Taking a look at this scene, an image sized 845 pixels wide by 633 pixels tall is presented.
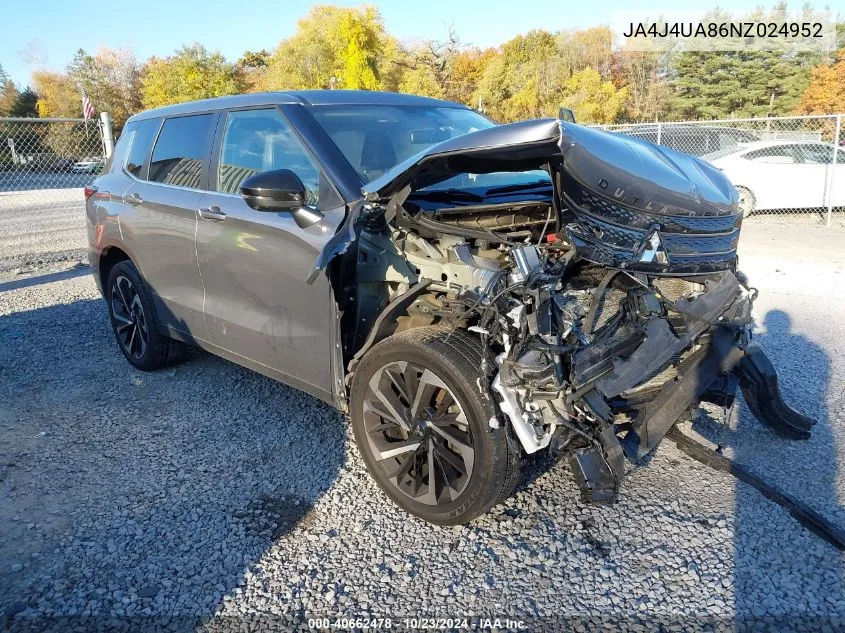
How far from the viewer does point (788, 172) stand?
1186 cm

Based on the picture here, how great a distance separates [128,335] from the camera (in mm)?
5090

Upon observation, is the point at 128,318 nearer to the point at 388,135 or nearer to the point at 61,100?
the point at 388,135

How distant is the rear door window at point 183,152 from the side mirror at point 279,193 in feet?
3.65

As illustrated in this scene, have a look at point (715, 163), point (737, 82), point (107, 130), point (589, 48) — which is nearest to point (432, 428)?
point (107, 130)

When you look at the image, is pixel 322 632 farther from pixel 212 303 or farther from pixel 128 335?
pixel 128 335

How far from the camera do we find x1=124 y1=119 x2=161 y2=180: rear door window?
15.5 ft

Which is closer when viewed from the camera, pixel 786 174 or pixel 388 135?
pixel 388 135

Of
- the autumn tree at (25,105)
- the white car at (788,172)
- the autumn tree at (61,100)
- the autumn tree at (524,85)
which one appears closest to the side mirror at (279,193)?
the white car at (788,172)

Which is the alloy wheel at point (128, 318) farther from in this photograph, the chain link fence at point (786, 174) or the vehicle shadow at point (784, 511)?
the chain link fence at point (786, 174)

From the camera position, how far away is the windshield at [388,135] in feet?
11.2

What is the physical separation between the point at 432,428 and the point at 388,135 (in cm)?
178

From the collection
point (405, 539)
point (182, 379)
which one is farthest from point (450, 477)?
point (182, 379)

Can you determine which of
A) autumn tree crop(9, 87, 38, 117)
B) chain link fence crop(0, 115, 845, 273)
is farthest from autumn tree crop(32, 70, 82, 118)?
chain link fence crop(0, 115, 845, 273)

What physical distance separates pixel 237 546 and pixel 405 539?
0.75 m
